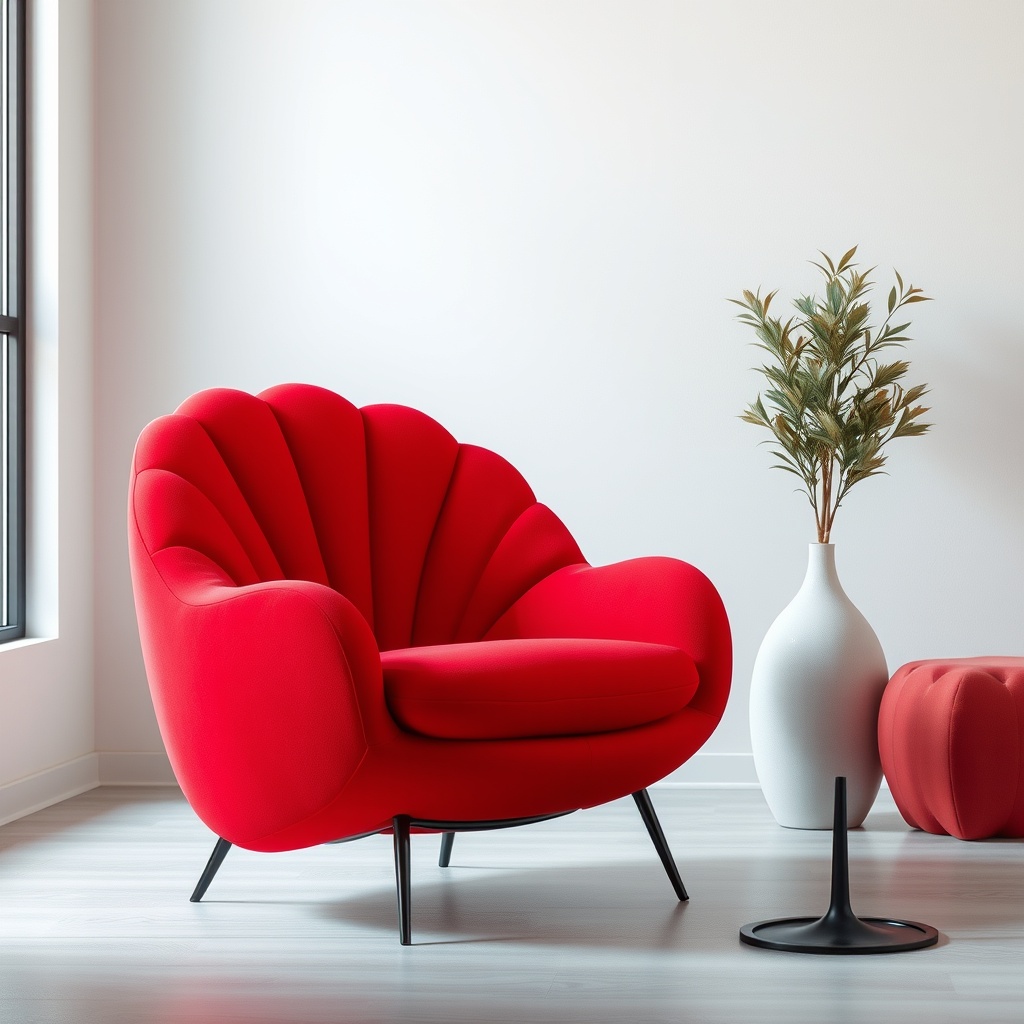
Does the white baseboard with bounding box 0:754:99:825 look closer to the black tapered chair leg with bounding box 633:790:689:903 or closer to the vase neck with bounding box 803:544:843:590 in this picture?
the black tapered chair leg with bounding box 633:790:689:903

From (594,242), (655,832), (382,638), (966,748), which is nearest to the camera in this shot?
(655,832)

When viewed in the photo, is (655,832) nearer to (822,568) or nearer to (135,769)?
(822,568)

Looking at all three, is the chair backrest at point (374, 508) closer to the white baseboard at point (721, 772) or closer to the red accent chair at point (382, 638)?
the red accent chair at point (382, 638)

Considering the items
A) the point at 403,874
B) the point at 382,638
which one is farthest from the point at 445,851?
the point at 403,874

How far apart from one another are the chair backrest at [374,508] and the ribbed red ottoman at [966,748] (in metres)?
0.88

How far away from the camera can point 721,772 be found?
3.82 meters

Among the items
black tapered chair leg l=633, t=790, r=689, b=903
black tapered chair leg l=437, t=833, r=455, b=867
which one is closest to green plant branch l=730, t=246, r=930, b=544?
black tapered chair leg l=633, t=790, r=689, b=903

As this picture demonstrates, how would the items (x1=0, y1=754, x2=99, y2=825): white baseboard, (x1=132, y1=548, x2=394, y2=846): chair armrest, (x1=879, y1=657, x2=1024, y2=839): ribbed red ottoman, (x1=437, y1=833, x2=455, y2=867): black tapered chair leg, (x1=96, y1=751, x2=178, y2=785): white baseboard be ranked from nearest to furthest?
(x1=132, y1=548, x2=394, y2=846): chair armrest → (x1=437, y1=833, x2=455, y2=867): black tapered chair leg → (x1=879, y1=657, x2=1024, y2=839): ribbed red ottoman → (x1=0, y1=754, x2=99, y2=825): white baseboard → (x1=96, y1=751, x2=178, y2=785): white baseboard

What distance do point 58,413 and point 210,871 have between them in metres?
1.70

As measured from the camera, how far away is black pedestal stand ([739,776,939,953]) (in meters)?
2.12

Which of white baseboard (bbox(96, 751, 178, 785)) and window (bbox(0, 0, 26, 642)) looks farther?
white baseboard (bbox(96, 751, 178, 785))

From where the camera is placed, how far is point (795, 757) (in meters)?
3.25

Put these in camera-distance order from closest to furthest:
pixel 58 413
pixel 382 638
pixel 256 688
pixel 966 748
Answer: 1. pixel 256 688
2. pixel 382 638
3. pixel 966 748
4. pixel 58 413

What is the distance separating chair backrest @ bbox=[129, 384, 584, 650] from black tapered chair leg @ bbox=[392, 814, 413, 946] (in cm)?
57
